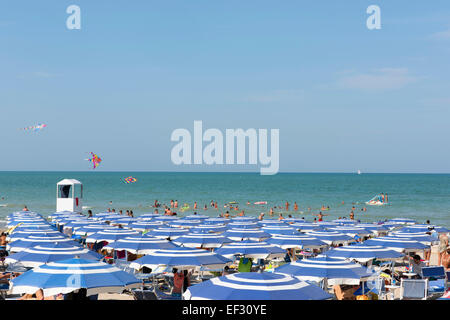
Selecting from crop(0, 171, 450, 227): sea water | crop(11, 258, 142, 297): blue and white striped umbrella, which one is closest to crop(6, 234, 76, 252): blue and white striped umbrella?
crop(11, 258, 142, 297): blue and white striped umbrella

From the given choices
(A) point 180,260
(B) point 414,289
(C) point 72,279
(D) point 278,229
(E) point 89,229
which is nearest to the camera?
(C) point 72,279

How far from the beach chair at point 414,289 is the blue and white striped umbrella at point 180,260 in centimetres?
390

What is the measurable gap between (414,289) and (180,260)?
4.98 meters

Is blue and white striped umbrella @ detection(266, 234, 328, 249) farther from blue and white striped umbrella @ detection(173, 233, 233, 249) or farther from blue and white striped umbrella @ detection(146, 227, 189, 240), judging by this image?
blue and white striped umbrella @ detection(146, 227, 189, 240)

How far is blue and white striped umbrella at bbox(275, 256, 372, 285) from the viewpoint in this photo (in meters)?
9.40

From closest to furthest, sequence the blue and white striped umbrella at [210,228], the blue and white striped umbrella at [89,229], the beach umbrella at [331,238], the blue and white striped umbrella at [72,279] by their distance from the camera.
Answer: the blue and white striped umbrella at [72,279]
the beach umbrella at [331,238]
the blue and white striped umbrella at [89,229]
the blue and white striped umbrella at [210,228]

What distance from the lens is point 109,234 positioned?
17359mm

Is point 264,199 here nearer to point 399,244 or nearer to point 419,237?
point 419,237

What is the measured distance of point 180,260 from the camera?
11.4 meters

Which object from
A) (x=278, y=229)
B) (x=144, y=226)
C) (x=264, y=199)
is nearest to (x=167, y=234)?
(x=144, y=226)

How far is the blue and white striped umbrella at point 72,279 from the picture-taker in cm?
809

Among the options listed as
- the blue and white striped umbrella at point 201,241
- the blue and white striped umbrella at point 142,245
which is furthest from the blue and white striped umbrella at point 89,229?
the blue and white striped umbrella at point 142,245

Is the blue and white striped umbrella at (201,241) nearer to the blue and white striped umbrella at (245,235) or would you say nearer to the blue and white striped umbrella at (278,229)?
the blue and white striped umbrella at (245,235)
